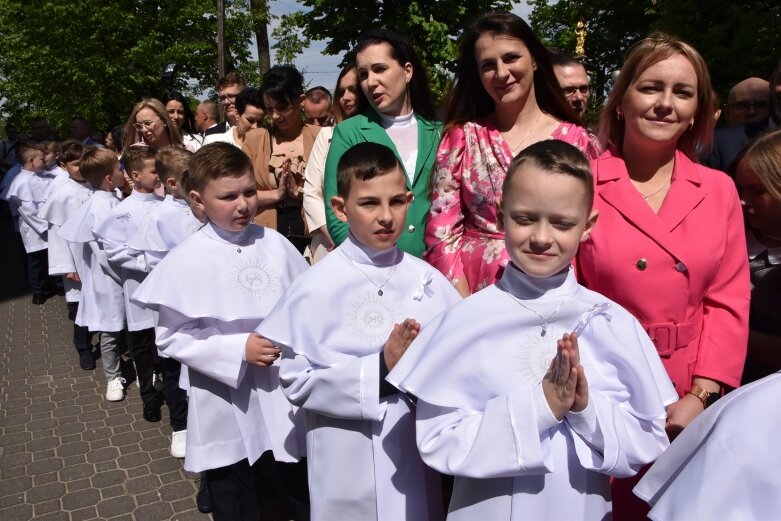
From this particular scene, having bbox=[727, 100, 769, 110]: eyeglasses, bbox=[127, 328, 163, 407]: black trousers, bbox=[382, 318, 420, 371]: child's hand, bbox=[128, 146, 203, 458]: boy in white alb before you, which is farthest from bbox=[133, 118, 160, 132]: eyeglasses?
bbox=[727, 100, 769, 110]: eyeglasses

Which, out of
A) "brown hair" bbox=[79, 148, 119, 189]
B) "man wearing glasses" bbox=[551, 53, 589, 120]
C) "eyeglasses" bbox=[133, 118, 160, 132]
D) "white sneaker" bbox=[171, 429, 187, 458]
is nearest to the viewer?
"white sneaker" bbox=[171, 429, 187, 458]

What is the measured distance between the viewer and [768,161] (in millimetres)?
2377

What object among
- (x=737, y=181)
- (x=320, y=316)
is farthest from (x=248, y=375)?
(x=737, y=181)

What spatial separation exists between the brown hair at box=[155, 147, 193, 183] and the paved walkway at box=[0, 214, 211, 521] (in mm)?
1929

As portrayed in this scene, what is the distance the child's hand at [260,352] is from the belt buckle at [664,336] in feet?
4.93

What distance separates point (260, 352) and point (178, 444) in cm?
202

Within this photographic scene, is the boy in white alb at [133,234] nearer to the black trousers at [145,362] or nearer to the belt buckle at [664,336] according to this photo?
the black trousers at [145,362]

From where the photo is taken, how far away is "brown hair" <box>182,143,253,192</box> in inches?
114

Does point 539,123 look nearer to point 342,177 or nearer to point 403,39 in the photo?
point 342,177

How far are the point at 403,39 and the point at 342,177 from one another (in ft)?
4.09

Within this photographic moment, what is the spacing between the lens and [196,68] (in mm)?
22234

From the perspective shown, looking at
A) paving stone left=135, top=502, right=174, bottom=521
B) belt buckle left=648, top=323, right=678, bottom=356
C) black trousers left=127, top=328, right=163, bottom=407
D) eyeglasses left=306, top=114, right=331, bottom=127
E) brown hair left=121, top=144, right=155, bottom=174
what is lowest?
paving stone left=135, top=502, right=174, bottom=521

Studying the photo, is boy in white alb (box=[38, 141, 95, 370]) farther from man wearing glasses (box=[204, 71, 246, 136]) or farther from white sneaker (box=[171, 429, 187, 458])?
white sneaker (box=[171, 429, 187, 458])

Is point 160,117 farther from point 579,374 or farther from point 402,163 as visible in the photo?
point 579,374
